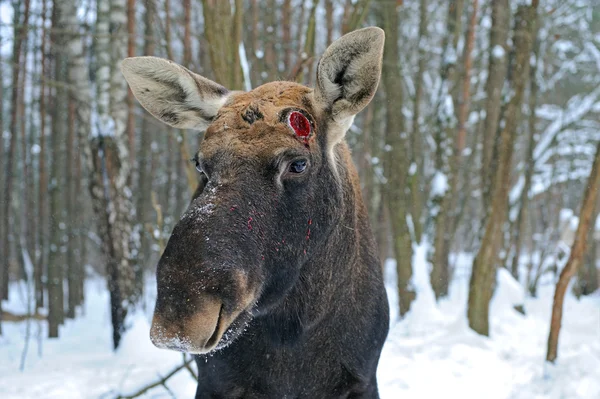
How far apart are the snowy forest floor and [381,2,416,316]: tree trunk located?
0.88 ft

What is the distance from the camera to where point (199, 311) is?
2.10 metres

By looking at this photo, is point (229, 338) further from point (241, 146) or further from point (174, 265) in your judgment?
point (241, 146)

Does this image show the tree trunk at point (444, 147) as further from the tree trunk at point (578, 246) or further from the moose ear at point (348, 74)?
the moose ear at point (348, 74)

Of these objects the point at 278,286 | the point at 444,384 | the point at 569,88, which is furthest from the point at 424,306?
the point at 569,88

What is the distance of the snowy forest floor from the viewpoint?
5957mm

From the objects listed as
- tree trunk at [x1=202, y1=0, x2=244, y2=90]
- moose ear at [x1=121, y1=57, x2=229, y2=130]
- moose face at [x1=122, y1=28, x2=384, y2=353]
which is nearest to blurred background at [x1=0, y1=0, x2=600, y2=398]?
tree trunk at [x1=202, y1=0, x2=244, y2=90]

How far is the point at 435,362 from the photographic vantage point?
686 centimetres

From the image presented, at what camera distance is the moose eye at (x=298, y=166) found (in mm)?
2705

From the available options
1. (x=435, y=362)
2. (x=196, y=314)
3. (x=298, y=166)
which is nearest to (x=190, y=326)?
(x=196, y=314)

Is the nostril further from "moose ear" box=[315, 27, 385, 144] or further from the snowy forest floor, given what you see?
A: the snowy forest floor

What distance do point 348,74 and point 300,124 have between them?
1.19ft

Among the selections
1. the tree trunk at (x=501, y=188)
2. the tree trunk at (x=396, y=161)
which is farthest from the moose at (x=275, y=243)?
the tree trunk at (x=396, y=161)

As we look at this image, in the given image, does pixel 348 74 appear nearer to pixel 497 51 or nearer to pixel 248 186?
pixel 248 186

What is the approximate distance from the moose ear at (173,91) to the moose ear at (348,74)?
0.64 meters
